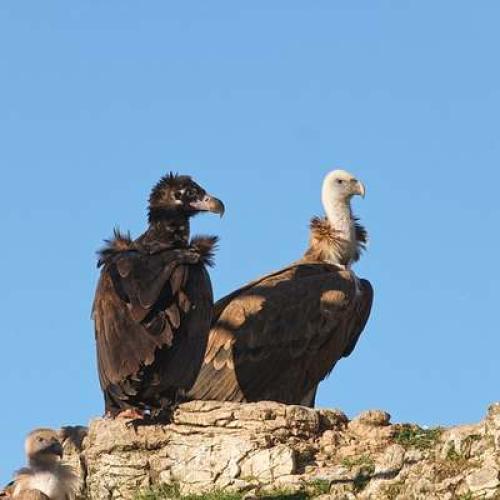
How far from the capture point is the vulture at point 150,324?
597 inches

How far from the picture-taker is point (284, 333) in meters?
18.4

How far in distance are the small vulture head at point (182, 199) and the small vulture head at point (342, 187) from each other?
3.55 meters

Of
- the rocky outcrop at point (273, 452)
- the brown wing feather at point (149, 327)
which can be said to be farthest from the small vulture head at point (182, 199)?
the rocky outcrop at point (273, 452)

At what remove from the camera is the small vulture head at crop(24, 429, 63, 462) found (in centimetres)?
1416

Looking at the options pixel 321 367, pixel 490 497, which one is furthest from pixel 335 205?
pixel 490 497

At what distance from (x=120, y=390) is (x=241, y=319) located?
3.36m

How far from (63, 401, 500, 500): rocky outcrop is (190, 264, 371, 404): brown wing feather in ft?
9.95

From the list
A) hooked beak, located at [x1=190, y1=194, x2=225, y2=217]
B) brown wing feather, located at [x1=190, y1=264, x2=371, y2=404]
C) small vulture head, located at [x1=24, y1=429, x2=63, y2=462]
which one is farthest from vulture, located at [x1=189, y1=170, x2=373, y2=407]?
small vulture head, located at [x1=24, y1=429, x2=63, y2=462]

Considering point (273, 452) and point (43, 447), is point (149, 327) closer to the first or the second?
point (43, 447)

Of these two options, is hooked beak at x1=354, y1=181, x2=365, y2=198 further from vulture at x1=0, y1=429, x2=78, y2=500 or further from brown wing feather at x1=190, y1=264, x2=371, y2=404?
vulture at x1=0, y1=429, x2=78, y2=500

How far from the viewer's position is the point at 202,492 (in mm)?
14023

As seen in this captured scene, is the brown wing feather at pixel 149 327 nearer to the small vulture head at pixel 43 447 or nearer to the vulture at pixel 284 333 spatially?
the small vulture head at pixel 43 447

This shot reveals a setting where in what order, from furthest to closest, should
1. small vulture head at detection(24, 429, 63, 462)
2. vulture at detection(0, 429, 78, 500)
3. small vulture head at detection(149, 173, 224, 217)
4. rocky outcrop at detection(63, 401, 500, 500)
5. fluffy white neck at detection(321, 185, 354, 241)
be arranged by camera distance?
fluffy white neck at detection(321, 185, 354, 241), small vulture head at detection(149, 173, 224, 217), small vulture head at detection(24, 429, 63, 462), vulture at detection(0, 429, 78, 500), rocky outcrop at detection(63, 401, 500, 500)

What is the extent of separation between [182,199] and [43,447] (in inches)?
143
